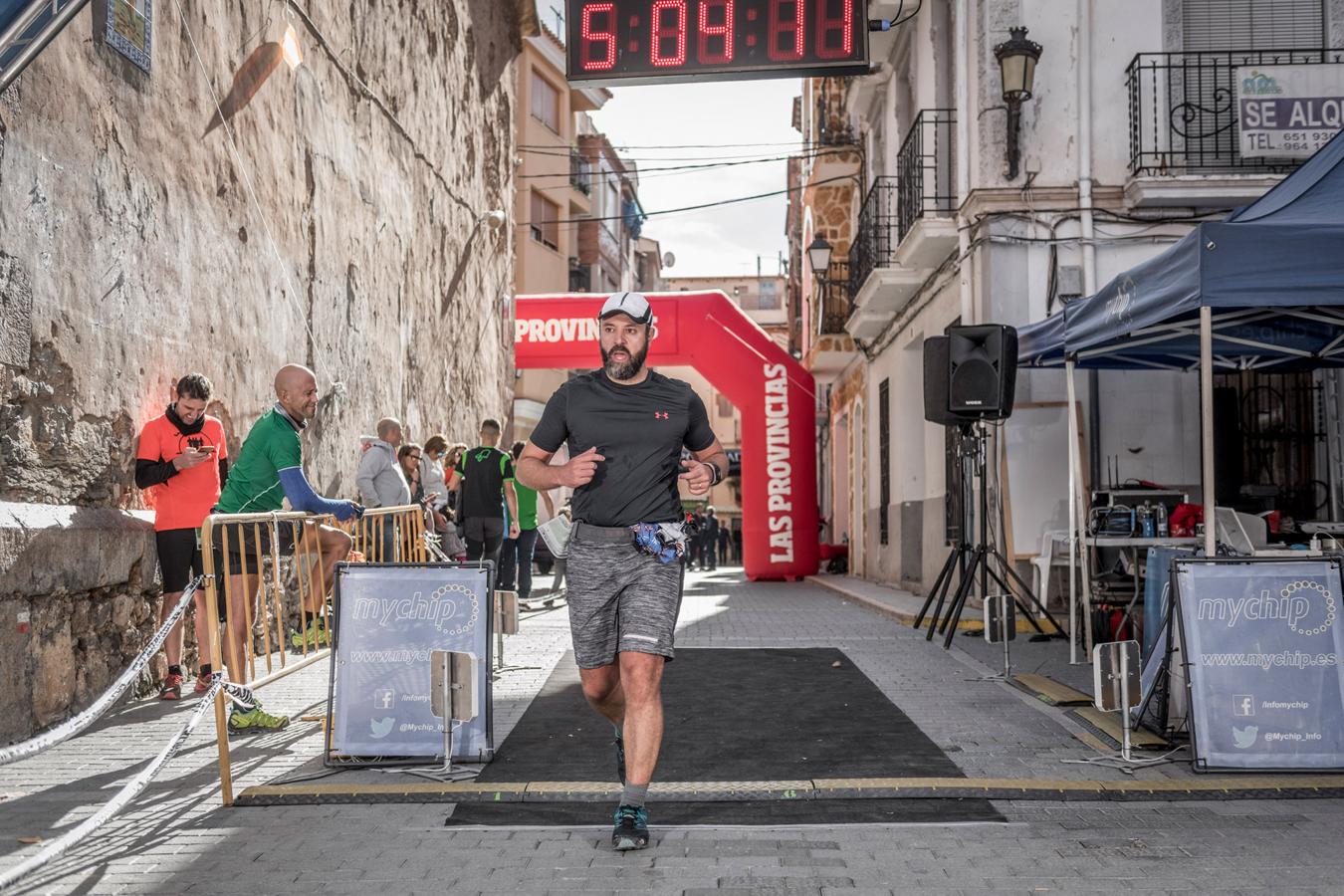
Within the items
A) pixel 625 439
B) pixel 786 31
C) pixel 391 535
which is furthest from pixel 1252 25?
pixel 625 439

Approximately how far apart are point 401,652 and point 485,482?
7826 millimetres

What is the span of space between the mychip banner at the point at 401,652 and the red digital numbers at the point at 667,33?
21.4 feet

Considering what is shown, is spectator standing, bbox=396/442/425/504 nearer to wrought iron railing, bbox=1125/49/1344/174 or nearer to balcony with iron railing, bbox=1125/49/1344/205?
balcony with iron railing, bbox=1125/49/1344/205

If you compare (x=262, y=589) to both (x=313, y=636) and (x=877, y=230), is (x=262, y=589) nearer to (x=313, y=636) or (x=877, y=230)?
(x=313, y=636)

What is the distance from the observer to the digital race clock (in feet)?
36.5

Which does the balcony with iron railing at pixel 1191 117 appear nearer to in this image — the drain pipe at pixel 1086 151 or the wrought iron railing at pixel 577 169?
the drain pipe at pixel 1086 151

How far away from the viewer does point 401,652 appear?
232 inches

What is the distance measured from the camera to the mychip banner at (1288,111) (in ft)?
42.5

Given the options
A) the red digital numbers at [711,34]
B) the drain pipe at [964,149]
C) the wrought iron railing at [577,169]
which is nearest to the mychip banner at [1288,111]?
the drain pipe at [964,149]

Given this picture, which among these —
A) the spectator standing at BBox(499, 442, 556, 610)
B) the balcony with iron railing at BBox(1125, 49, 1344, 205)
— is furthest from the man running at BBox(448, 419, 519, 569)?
the balcony with iron railing at BBox(1125, 49, 1344, 205)

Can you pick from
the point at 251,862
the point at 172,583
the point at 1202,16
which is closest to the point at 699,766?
the point at 251,862

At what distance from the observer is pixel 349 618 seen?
5.93 metres

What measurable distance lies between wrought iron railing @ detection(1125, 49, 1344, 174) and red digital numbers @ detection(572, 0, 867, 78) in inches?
140

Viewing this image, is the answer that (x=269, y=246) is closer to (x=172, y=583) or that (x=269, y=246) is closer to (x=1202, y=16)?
(x=172, y=583)
